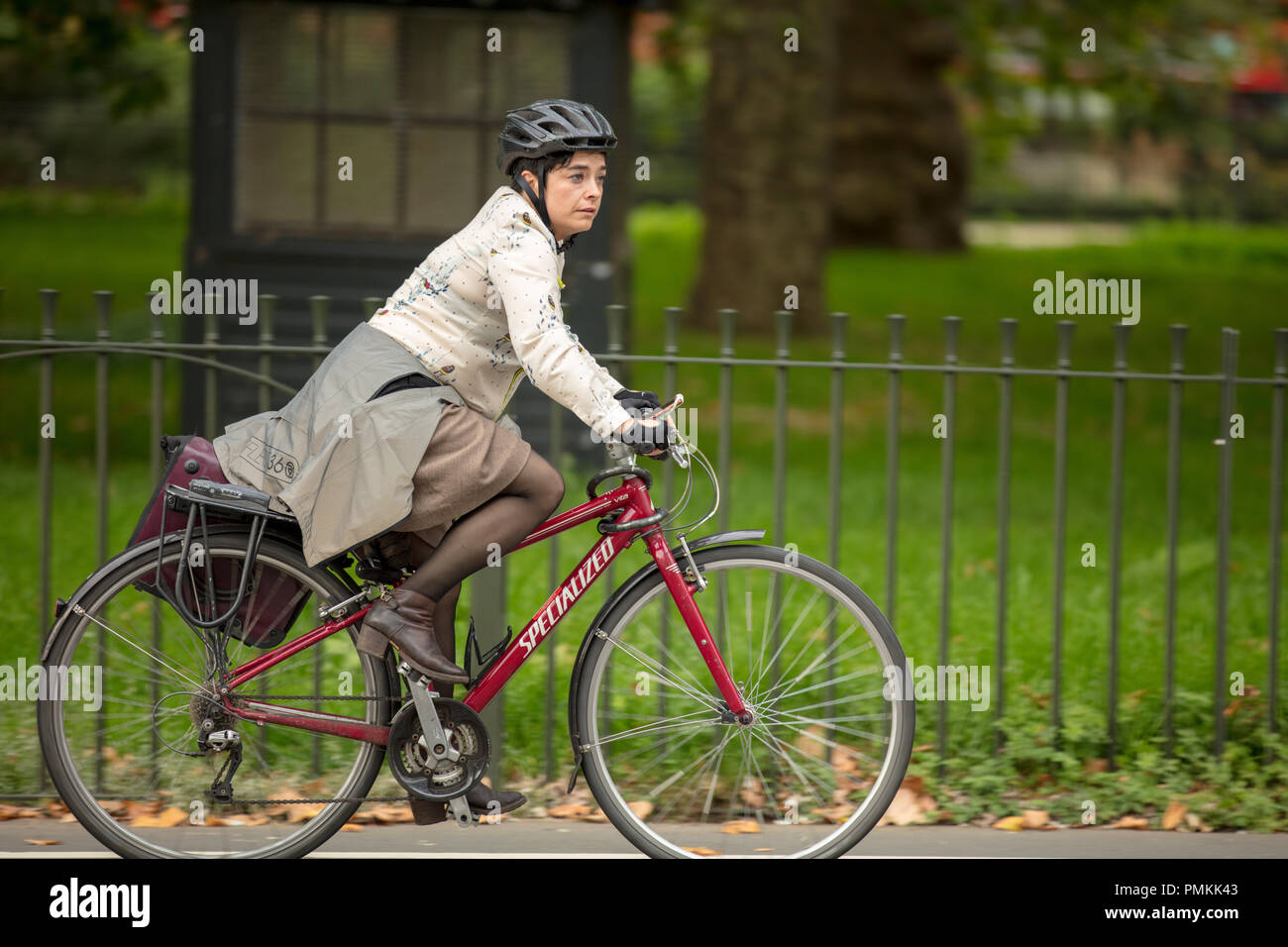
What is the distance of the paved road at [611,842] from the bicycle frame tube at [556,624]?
1.50 feet

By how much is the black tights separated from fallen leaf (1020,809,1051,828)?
1.85 meters

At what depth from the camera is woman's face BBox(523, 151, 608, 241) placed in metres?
3.82

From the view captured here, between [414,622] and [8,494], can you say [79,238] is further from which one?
[414,622]

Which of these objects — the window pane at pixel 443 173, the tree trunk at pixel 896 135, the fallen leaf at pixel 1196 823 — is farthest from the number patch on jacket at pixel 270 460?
the tree trunk at pixel 896 135

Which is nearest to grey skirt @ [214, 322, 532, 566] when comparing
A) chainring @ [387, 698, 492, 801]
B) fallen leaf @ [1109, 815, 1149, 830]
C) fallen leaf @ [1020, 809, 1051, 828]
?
chainring @ [387, 698, 492, 801]

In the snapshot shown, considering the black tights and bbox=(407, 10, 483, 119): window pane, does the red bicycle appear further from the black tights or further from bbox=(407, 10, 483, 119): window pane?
bbox=(407, 10, 483, 119): window pane

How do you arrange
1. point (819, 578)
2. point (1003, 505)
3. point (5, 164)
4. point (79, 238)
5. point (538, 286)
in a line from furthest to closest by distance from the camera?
point (5, 164)
point (79, 238)
point (1003, 505)
point (819, 578)
point (538, 286)

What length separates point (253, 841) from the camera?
13.4 feet

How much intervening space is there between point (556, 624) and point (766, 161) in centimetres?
948

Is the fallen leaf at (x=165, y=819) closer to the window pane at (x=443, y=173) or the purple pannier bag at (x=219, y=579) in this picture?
the purple pannier bag at (x=219, y=579)

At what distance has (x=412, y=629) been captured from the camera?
3838mm

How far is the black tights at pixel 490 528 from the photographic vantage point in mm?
3844

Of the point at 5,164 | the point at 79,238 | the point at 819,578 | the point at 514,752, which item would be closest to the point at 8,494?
the point at 514,752
